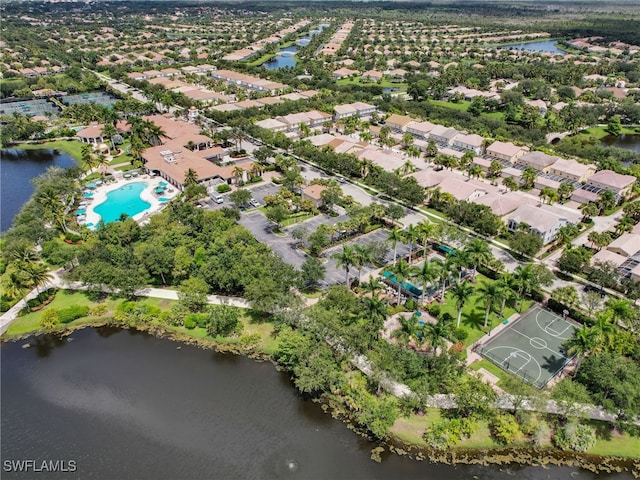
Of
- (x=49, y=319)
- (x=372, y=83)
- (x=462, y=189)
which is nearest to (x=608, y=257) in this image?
(x=462, y=189)

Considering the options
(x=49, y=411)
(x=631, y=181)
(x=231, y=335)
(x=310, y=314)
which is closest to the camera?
(x=49, y=411)

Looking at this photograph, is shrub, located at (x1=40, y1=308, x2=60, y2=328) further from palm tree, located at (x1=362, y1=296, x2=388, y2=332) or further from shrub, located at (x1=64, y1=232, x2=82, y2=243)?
palm tree, located at (x1=362, y1=296, x2=388, y2=332)

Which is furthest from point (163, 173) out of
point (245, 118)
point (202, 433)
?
point (202, 433)

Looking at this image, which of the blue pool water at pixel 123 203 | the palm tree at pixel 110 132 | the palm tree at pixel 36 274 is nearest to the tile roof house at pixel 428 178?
the blue pool water at pixel 123 203

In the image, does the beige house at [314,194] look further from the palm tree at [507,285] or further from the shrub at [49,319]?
the shrub at [49,319]

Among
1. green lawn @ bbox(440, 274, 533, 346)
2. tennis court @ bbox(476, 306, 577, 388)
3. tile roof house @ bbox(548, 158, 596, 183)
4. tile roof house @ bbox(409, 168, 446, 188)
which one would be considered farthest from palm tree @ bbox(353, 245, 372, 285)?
tile roof house @ bbox(548, 158, 596, 183)

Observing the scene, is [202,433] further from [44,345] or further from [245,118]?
[245,118]
